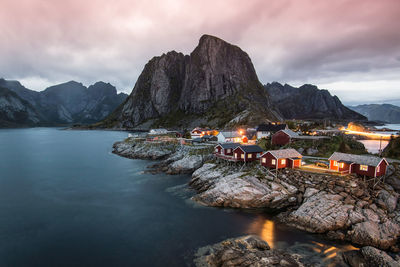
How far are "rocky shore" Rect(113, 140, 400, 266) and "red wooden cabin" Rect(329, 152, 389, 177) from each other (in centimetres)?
177

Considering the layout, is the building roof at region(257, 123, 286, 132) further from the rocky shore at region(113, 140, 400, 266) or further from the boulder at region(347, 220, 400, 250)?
the boulder at region(347, 220, 400, 250)

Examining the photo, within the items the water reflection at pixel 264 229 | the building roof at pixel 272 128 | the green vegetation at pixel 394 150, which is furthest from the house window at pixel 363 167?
the building roof at pixel 272 128

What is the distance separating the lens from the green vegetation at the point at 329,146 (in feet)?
158

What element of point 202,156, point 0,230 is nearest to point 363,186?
point 202,156

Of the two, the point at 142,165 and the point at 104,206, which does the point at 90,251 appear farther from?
the point at 142,165

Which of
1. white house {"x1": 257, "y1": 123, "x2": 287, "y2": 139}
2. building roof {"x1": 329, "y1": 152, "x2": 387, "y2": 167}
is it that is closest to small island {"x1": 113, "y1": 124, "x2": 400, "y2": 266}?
building roof {"x1": 329, "y1": 152, "x2": 387, "y2": 167}

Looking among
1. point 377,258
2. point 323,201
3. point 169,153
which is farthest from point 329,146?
point 169,153

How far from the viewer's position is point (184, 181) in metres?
47.9

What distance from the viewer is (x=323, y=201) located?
29141 mm

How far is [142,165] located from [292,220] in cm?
4845

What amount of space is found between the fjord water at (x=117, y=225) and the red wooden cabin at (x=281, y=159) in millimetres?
10822

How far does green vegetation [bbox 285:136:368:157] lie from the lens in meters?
48.2

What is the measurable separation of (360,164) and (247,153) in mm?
19362

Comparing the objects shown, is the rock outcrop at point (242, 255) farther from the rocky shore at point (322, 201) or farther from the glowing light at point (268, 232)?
the rocky shore at point (322, 201)
